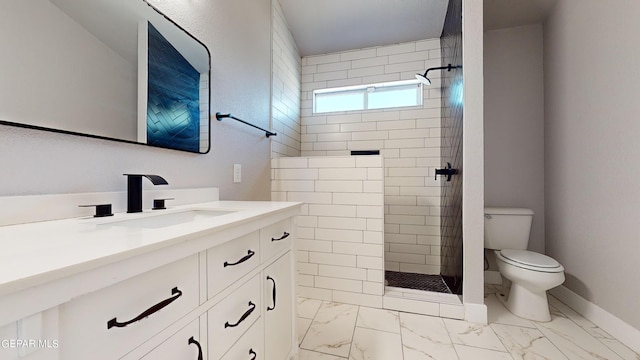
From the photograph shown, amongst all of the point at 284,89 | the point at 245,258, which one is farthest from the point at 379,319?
the point at 284,89

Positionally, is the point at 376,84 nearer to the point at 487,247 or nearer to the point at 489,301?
the point at 487,247

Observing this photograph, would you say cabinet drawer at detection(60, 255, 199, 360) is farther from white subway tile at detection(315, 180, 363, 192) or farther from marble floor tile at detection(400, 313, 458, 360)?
white subway tile at detection(315, 180, 363, 192)

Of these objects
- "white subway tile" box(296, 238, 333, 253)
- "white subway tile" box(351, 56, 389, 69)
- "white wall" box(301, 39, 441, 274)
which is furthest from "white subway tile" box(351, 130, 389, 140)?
"white subway tile" box(296, 238, 333, 253)

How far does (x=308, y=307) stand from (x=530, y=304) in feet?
5.28

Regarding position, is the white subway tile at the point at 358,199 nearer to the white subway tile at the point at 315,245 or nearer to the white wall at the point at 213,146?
the white subway tile at the point at 315,245

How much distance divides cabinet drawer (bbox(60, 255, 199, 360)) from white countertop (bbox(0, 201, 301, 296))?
2.7 inches

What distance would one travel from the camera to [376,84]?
109 inches

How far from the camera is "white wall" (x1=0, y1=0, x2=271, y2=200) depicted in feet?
2.28

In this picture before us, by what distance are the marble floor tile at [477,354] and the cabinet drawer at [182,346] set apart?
1436 millimetres

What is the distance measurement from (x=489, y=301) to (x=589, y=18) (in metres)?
2.25

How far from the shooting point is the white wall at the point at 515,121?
7.76 feet

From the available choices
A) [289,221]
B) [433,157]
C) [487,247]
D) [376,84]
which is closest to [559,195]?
[487,247]

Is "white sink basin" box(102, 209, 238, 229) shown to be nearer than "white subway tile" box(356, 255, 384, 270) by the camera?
Yes

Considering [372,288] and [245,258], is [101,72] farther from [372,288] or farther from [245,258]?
[372,288]
